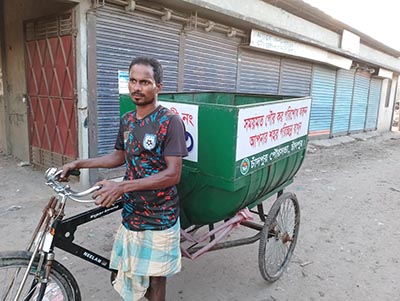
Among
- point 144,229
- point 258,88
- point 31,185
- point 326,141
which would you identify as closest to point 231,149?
point 144,229

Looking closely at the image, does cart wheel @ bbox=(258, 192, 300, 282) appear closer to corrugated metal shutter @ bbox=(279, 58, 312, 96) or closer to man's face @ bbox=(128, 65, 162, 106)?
man's face @ bbox=(128, 65, 162, 106)

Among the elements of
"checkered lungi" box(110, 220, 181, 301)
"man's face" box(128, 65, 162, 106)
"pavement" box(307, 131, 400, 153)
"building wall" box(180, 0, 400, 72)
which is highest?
"building wall" box(180, 0, 400, 72)

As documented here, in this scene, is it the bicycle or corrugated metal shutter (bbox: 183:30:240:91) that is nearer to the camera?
the bicycle

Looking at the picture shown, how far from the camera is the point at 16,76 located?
6.66 metres

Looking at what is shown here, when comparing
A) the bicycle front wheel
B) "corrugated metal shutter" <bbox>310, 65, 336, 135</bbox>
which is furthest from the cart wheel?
"corrugated metal shutter" <bbox>310, 65, 336, 135</bbox>

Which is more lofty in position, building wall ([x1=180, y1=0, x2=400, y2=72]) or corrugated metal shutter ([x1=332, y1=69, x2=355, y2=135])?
building wall ([x1=180, y1=0, x2=400, y2=72])

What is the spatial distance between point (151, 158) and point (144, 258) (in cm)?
61

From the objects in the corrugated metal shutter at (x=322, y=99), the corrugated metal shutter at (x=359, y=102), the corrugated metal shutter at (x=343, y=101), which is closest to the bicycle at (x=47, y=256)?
the corrugated metal shutter at (x=322, y=99)

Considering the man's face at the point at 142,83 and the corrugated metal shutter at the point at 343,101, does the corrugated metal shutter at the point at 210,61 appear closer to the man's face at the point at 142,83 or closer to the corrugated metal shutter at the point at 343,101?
the man's face at the point at 142,83

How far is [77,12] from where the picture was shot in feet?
15.9

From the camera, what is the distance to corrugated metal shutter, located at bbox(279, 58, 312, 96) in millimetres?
10094

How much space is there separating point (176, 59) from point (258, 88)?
340cm

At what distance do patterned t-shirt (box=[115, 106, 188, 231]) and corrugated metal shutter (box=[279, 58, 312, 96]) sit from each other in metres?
8.77

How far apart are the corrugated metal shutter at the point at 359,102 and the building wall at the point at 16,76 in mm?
12661
